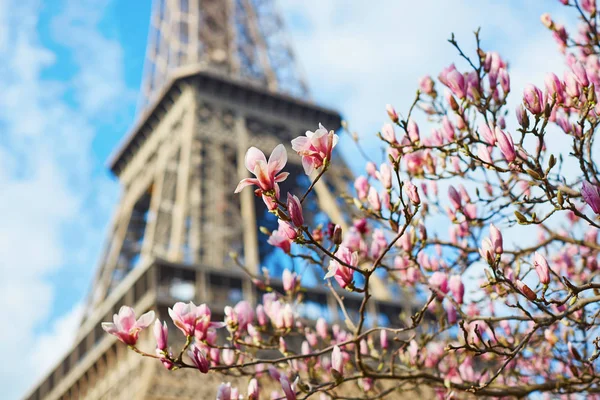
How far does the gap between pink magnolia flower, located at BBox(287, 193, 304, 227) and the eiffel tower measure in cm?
1242

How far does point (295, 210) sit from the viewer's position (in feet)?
8.94

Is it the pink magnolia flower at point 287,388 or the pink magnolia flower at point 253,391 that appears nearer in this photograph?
the pink magnolia flower at point 287,388

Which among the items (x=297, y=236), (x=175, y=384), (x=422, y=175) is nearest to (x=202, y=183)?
(x=175, y=384)

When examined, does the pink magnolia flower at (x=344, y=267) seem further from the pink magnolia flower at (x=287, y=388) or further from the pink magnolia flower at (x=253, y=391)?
the pink magnolia flower at (x=253, y=391)

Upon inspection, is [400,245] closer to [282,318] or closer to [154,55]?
[282,318]

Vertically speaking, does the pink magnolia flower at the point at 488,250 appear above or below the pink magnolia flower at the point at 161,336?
above

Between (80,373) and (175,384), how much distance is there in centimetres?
589

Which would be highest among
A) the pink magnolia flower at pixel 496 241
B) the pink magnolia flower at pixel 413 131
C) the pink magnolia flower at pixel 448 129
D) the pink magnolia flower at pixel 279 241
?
the pink magnolia flower at pixel 448 129

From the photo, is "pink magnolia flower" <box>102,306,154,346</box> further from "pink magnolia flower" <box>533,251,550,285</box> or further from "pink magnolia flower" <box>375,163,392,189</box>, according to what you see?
"pink magnolia flower" <box>533,251,550,285</box>

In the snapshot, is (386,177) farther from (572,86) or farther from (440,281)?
(572,86)

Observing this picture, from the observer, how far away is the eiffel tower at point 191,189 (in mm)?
16969

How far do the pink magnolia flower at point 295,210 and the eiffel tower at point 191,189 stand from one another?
12.4 m

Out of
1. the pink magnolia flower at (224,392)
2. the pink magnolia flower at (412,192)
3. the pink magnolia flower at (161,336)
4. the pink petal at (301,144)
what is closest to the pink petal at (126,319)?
the pink magnolia flower at (161,336)

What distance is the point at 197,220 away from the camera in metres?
20.7
